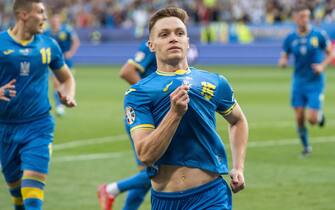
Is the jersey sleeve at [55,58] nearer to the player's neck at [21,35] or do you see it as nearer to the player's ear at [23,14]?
the player's neck at [21,35]

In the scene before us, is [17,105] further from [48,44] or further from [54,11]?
[54,11]

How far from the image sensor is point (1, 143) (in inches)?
376

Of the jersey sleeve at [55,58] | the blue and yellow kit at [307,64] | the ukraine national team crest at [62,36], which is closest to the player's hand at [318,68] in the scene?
the blue and yellow kit at [307,64]

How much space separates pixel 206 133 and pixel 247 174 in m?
7.42

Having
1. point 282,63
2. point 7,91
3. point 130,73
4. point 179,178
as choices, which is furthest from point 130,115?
point 282,63

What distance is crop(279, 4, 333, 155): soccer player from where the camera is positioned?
55.2 feet

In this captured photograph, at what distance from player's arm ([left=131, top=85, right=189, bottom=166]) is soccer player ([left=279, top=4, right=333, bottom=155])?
1073 cm

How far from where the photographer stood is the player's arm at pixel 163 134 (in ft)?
19.3

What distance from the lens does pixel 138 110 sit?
6.54m

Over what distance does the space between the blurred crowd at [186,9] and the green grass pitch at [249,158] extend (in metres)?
12.4

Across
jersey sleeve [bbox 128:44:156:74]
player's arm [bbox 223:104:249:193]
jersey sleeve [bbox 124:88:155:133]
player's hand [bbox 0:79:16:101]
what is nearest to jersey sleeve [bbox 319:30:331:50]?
jersey sleeve [bbox 128:44:156:74]

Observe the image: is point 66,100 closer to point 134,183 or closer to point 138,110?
point 134,183

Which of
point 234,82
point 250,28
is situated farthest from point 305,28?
point 250,28

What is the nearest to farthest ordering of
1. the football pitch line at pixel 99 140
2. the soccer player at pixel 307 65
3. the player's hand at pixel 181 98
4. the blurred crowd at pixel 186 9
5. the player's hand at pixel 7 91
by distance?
the player's hand at pixel 181 98, the player's hand at pixel 7 91, the soccer player at pixel 307 65, the football pitch line at pixel 99 140, the blurred crowd at pixel 186 9
